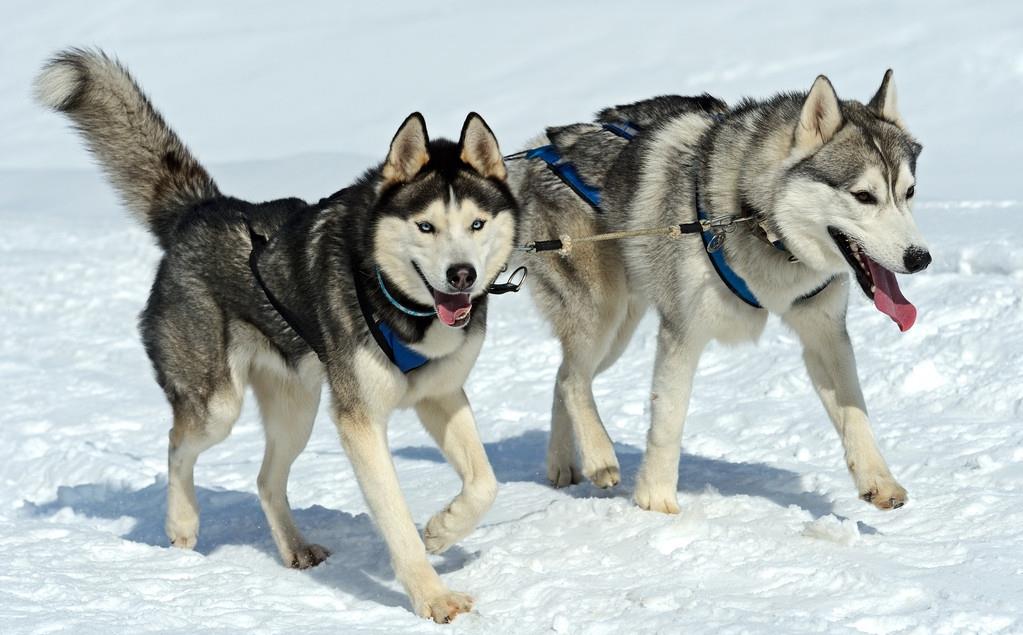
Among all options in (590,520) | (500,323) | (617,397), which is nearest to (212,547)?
(590,520)

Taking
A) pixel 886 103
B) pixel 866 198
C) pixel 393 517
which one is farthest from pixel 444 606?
pixel 886 103

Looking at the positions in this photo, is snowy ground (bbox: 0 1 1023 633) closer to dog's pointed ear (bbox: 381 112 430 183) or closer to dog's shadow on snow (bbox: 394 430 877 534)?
dog's shadow on snow (bbox: 394 430 877 534)

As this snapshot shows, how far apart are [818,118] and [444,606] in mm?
2128

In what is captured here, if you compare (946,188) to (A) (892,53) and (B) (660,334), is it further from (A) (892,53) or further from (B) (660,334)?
(B) (660,334)

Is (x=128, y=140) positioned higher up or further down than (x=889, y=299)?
higher up

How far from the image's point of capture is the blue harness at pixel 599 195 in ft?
15.3

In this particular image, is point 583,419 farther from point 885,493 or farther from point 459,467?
point 885,493

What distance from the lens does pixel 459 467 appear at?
4.35 metres

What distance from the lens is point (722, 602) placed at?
12.6 feet

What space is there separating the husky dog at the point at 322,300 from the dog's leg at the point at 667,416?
0.90 m

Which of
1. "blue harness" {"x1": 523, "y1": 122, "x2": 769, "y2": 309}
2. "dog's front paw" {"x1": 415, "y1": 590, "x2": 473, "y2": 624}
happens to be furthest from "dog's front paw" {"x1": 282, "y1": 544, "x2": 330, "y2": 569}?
"blue harness" {"x1": 523, "y1": 122, "x2": 769, "y2": 309}

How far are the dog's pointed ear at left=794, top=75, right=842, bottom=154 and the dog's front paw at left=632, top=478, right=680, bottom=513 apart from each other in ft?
4.67

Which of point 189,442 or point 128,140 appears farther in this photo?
point 128,140

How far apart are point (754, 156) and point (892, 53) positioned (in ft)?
47.2
